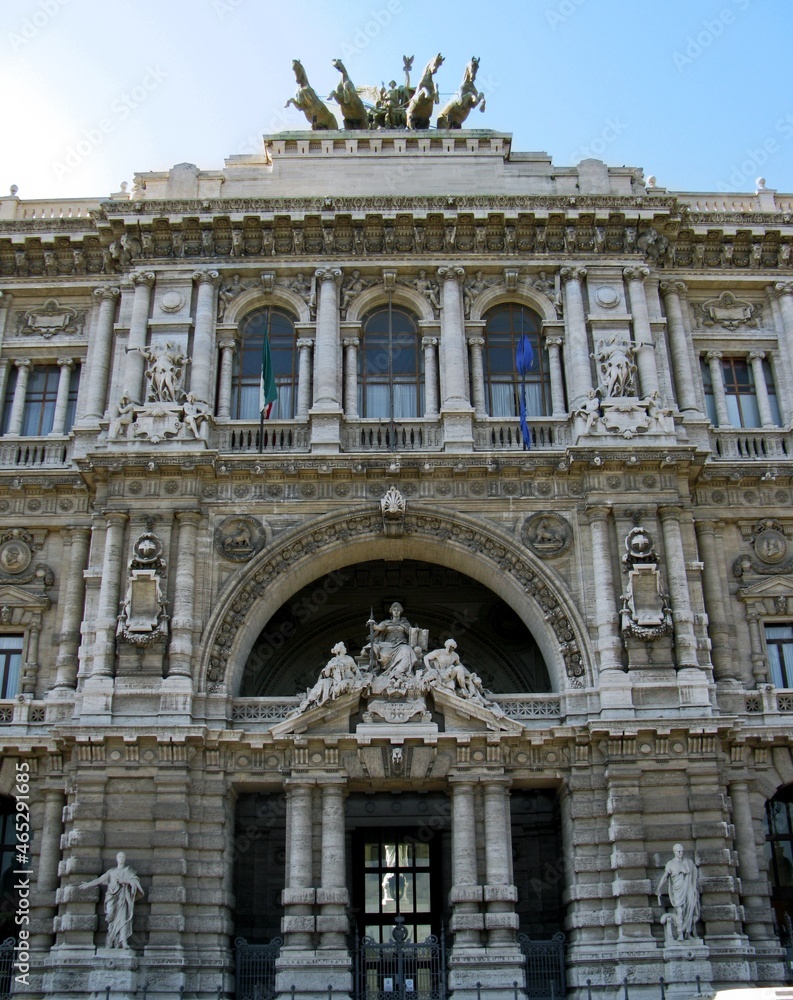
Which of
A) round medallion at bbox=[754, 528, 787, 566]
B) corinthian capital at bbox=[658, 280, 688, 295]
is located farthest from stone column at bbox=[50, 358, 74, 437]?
round medallion at bbox=[754, 528, 787, 566]

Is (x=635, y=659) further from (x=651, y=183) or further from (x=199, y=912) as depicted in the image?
(x=651, y=183)

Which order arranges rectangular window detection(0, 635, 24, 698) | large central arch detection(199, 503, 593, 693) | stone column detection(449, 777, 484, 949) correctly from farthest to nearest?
rectangular window detection(0, 635, 24, 698) < large central arch detection(199, 503, 593, 693) < stone column detection(449, 777, 484, 949)

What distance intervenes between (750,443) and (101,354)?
54.9 feet

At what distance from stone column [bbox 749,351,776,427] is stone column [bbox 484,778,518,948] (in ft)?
38.7

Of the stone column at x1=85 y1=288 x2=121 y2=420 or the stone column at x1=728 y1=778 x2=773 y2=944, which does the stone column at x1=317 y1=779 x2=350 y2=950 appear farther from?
the stone column at x1=85 y1=288 x2=121 y2=420

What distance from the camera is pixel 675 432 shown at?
26984 mm

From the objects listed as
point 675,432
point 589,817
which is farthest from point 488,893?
point 675,432

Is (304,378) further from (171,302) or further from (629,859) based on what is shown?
(629,859)

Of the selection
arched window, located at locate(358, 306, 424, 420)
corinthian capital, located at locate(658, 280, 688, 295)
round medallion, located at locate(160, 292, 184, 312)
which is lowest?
arched window, located at locate(358, 306, 424, 420)

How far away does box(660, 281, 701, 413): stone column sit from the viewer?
28797mm

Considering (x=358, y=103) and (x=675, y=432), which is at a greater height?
(x=358, y=103)

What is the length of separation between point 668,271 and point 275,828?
1781 centimetres

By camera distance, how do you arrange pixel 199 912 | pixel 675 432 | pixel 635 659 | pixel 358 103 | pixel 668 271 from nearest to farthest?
1. pixel 199 912
2. pixel 635 659
3. pixel 675 432
4. pixel 668 271
5. pixel 358 103

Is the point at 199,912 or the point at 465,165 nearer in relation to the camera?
the point at 199,912
